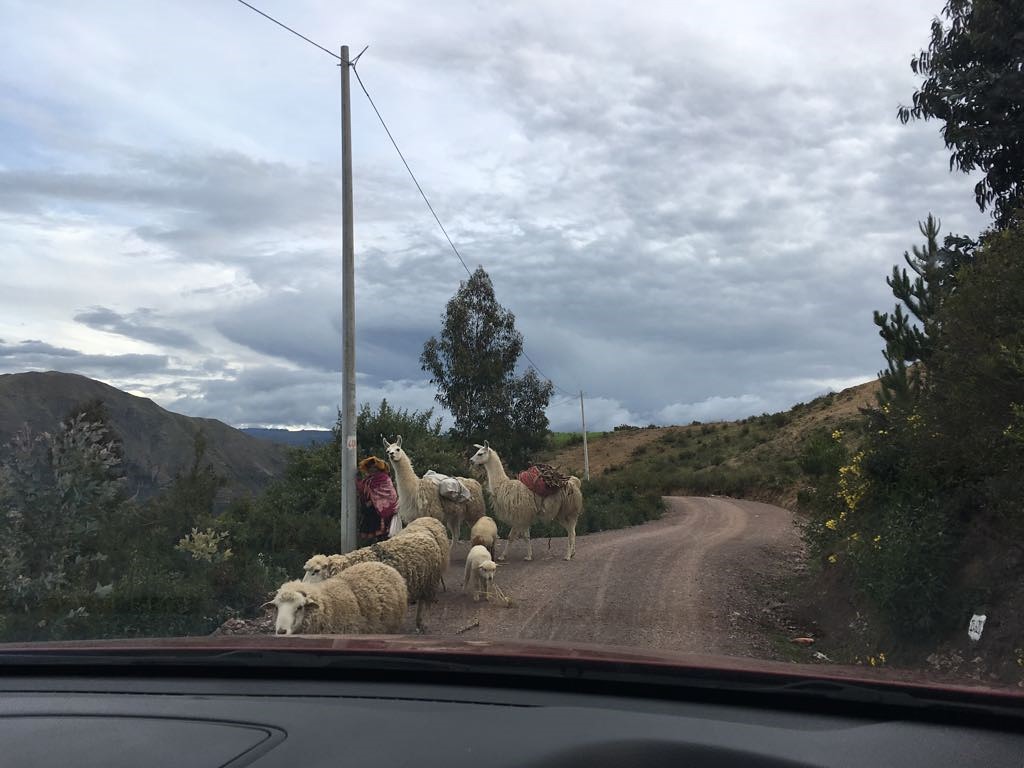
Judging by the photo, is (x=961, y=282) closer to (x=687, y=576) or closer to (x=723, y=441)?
(x=687, y=576)

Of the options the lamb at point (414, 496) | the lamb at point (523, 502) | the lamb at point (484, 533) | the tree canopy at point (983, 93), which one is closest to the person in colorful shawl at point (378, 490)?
the lamb at point (414, 496)

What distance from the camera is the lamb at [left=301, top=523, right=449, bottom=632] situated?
32.7ft

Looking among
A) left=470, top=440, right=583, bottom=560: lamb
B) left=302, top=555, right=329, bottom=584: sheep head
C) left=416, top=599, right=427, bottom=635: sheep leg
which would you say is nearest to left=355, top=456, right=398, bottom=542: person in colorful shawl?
left=470, top=440, right=583, bottom=560: lamb

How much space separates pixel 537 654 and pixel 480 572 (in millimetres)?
9908

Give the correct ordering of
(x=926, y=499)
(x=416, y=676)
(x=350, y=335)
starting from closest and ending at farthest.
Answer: (x=416, y=676) < (x=926, y=499) < (x=350, y=335)

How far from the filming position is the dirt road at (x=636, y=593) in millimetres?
10719

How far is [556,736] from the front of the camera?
2.26 m

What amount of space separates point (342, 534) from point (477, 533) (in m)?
2.28

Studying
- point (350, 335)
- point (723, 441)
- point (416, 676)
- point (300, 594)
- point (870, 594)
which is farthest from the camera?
point (723, 441)

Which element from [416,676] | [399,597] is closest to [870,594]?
[399,597]

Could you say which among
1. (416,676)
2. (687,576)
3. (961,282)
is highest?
(961,282)

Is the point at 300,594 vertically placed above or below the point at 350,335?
below

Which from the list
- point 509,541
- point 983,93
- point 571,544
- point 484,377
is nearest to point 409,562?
point 509,541

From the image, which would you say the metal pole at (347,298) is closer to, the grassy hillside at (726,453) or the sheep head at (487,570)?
the sheep head at (487,570)
